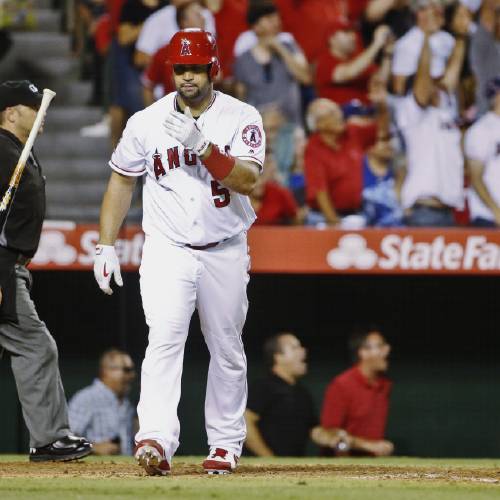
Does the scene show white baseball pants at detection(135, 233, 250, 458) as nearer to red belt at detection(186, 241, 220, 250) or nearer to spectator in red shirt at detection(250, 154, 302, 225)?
red belt at detection(186, 241, 220, 250)

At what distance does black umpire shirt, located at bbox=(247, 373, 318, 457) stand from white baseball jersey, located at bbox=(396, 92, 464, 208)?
148 centimetres

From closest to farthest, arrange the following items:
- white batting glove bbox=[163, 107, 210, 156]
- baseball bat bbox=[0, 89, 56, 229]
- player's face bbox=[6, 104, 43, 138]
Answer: white batting glove bbox=[163, 107, 210, 156]
baseball bat bbox=[0, 89, 56, 229]
player's face bbox=[6, 104, 43, 138]

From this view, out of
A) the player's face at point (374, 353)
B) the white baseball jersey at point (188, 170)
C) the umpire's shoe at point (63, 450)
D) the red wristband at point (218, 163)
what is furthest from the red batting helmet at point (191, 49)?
the player's face at point (374, 353)

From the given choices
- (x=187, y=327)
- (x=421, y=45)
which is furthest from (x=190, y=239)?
(x=421, y=45)

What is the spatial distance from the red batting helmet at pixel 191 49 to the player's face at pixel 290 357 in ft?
12.4

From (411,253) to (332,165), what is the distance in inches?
32.8

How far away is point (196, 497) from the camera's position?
432 centimetres

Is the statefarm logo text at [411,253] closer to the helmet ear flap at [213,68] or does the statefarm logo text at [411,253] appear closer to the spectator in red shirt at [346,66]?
the spectator in red shirt at [346,66]

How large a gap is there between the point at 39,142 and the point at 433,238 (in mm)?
2782

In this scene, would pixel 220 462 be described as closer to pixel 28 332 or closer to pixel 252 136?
pixel 28 332

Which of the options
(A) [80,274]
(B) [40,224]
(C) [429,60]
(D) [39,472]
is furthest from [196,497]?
(C) [429,60]

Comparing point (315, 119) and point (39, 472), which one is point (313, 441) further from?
point (39, 472)

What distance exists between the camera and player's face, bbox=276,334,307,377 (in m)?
8.59

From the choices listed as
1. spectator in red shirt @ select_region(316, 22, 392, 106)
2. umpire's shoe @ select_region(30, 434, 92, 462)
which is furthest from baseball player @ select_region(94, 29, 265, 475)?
spectator in red shirt @ select_region(316, 22, 392, 106)
